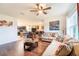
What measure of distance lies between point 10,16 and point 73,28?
4.07ft

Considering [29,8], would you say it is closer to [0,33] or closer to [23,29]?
[23,29]

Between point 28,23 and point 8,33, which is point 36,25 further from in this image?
point 8,33

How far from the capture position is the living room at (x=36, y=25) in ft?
7.46

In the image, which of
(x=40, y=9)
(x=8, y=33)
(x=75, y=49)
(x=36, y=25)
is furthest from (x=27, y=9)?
(x=75, y=49)

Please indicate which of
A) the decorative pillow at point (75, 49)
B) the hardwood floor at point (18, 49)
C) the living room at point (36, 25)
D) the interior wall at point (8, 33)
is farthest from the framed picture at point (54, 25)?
the interior wall at point (8, 33)

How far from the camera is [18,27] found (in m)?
2.36

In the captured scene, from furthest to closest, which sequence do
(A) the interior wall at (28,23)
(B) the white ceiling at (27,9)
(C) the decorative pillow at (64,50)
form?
(A) the interior wall at (28,23), (B) the white ceiling at (27,9), (C) the decorative pillow at (64,50)

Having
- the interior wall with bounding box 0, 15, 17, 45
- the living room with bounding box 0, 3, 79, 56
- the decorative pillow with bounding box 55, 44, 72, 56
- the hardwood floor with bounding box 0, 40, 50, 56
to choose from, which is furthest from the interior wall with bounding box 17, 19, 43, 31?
the decorative pillow with bounding box 55, 44, 72, 56

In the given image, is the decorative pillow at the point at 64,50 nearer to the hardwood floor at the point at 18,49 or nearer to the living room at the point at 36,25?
the living room at the point at 36,25

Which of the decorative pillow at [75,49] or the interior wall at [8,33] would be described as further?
the interior wall at [8,33]

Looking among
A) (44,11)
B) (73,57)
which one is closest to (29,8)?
(44,11)

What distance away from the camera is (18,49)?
2.33 m

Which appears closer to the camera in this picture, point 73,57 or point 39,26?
point 73,57

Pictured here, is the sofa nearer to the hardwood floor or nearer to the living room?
the living room
